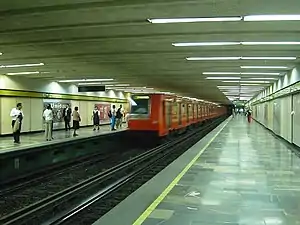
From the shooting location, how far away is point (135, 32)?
10.2m

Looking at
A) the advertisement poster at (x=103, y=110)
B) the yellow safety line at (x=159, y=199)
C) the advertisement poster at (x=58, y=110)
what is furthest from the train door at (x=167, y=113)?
the advertisement poster at (x=103, y=110)

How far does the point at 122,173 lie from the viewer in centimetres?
1252

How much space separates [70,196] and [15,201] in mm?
1443

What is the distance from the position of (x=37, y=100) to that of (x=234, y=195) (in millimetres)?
21103

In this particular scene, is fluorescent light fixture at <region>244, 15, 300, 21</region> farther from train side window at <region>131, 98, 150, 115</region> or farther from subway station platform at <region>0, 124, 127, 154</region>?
train side window at <region>131, 98, 150, 115</region>

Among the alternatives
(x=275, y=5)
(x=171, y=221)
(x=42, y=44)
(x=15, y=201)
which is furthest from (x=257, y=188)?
(x=42, y=44)

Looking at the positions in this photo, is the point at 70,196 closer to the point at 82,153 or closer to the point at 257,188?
the point at 257,188

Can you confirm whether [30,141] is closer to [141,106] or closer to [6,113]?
[6,113]

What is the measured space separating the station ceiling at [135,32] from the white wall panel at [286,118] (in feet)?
7.57

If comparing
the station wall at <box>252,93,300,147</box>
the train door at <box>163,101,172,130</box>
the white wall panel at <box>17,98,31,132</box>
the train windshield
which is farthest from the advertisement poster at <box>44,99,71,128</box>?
the station wall at <box>252,93,300,147</box>

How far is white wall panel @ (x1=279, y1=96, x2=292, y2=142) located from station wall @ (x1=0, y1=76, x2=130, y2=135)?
811 cm

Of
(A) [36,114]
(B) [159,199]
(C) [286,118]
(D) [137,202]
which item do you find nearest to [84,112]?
(A) [36,114]

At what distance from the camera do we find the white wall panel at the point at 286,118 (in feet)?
56.1

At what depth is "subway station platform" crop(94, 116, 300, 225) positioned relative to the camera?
5.35 metres
